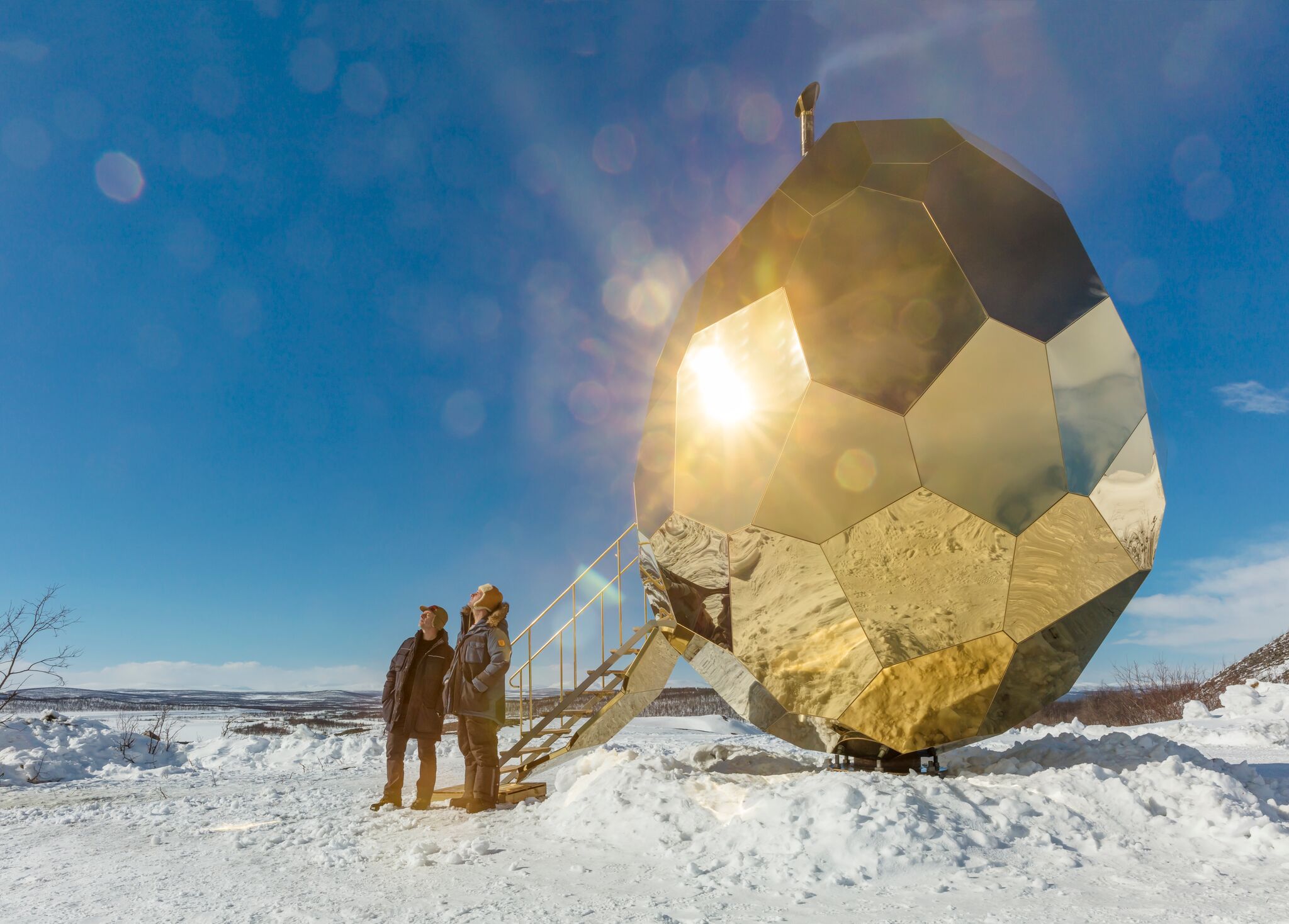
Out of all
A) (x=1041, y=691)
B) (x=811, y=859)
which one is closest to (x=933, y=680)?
(x=1041, y=691)

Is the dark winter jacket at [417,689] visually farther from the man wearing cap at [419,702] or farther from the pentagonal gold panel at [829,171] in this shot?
the pentagonal gold panel at [829,171]

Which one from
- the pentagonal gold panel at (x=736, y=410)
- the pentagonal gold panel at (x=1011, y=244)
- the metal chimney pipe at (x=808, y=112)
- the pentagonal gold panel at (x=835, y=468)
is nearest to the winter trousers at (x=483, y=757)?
the pentagonal gold panel at (x=736, y=410)

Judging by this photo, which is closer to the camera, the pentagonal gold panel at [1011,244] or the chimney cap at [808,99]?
the pentagonal gold panel at [1011,244]

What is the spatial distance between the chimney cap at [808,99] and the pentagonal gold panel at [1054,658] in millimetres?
4627

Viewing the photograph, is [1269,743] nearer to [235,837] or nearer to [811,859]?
[811,859]

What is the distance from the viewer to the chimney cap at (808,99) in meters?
6.37

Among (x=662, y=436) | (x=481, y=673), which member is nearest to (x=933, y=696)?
(x=662, y=436)

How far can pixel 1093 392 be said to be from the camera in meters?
4.81

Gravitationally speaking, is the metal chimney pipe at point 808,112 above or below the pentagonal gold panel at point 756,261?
above

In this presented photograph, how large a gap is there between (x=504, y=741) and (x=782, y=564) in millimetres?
8851

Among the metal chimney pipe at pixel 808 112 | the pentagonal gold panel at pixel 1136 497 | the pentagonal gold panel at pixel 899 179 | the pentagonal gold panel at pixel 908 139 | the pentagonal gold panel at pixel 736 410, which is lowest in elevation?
the pentagonal gold panel at pixel 1136 497

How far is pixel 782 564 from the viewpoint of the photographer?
472cm

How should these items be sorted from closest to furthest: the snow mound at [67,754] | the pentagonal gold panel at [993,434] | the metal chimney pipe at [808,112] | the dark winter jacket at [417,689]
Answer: the pentagonal gold panel at [993,434]
the metal chimney pipe at [808,112]
the dark winter jacket at [417,689]
the snow mound at [67,754]

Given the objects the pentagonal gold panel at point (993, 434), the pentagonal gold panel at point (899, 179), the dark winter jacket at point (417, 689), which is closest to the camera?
the pentagonal gold panel at point (993, 434)
